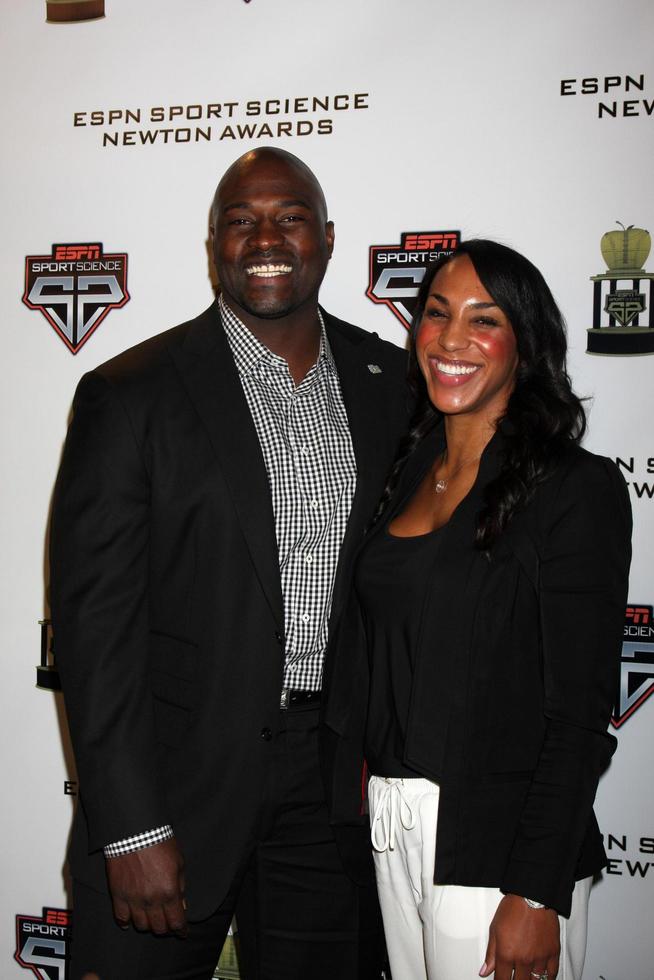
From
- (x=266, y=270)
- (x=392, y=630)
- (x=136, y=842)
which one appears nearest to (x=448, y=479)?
(x=392, y=630)

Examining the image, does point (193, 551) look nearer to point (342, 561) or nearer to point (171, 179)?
point (342, 561)

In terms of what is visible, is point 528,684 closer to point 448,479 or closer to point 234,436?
point 448,479

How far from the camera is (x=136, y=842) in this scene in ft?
5.73

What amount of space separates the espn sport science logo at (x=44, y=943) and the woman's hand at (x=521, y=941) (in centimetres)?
180

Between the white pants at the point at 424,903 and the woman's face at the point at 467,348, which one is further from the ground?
the woman's face at the point at 467,348

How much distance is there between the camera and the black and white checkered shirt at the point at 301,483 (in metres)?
1.90

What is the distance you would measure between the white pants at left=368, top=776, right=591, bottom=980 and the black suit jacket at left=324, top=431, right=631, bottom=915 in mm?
48

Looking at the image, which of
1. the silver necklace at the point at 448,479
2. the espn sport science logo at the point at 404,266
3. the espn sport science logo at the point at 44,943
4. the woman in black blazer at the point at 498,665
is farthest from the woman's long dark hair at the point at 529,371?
the espn sport science logo at the point at 44,943

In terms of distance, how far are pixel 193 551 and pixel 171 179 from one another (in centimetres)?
140

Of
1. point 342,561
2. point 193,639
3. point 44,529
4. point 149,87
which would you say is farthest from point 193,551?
point 149,87

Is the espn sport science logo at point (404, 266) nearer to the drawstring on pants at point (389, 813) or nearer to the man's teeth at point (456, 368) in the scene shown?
the man's teeth at point (456, 368)

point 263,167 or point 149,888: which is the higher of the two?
point 263,167

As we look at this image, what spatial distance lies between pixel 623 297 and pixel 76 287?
1619mm

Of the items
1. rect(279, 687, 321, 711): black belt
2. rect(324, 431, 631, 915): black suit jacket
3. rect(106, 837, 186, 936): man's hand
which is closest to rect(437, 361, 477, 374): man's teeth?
rect(324, 431, 631, 915): black suit jacket
